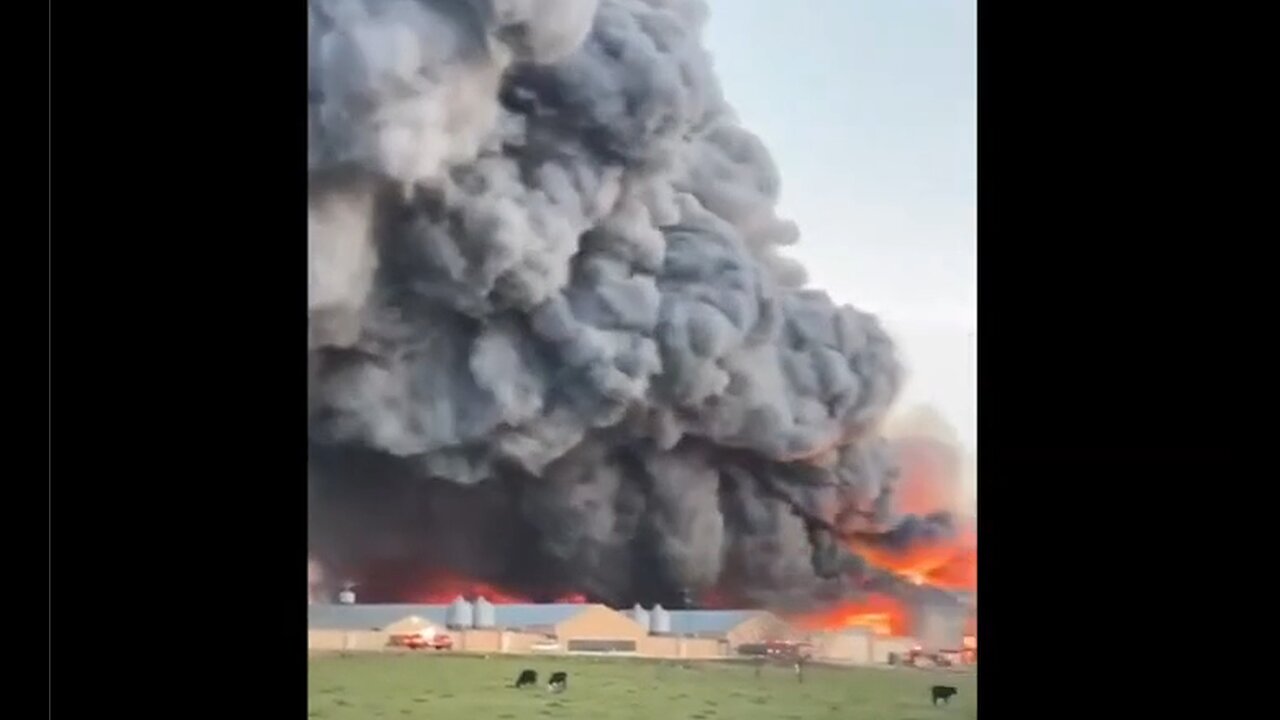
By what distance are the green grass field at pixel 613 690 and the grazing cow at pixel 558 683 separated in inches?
0.4

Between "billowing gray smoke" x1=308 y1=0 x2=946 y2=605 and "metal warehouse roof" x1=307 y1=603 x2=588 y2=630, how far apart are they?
1.3 inches

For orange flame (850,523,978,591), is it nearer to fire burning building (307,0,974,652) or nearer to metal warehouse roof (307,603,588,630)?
fire burning building (307,0,974,652)

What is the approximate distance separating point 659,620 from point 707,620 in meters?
0.09

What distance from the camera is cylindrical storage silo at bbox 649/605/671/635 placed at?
2.53m

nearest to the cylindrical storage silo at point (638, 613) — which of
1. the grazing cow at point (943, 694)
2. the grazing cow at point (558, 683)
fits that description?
the grazing cow at point (558, 683)

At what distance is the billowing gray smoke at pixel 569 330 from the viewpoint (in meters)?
2.52

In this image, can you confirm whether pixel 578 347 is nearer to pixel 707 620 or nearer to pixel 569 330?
pixel 569 330

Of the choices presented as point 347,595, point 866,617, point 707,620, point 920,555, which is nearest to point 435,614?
Answer: point 347,595

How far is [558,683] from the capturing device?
2527mm

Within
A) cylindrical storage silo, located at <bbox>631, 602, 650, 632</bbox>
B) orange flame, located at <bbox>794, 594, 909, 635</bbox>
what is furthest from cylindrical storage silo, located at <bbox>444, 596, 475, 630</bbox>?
orange flame, located at <bbox>794, 594, 909, 635</bbox>

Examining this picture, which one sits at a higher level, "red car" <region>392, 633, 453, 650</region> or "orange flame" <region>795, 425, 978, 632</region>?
"orange flame" <region>795, 425, 978, 632</region>
